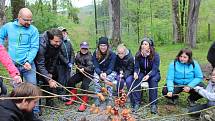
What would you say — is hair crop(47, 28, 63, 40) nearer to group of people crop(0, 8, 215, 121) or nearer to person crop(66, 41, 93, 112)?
group of people crop(0, 8, 215, 121)

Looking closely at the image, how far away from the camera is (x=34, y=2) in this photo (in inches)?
638

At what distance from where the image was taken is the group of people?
547cm

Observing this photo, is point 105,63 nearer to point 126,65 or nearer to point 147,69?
point 126,65

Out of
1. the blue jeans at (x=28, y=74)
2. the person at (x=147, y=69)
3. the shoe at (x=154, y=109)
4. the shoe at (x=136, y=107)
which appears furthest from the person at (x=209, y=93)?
the blue jeans at (x=28, y=74)

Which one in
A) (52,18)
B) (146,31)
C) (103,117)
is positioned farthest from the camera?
(146,31)

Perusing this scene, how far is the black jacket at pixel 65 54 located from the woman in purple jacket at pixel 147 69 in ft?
4.04

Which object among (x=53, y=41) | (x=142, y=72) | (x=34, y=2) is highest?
(x=34, y=2)

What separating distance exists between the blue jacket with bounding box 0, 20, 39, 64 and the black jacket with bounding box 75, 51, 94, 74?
1.25 metres

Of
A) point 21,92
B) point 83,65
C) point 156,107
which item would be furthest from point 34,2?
point 21,92

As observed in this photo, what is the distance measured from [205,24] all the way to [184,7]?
7852mm

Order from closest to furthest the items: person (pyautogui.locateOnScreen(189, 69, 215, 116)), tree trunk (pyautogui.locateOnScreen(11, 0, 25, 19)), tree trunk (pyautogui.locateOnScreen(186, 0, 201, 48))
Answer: person (pyautogui.locateOnScreen(189, 69, 215, 116)), tree trunk (pyautogui.locateOnScreen(11, 0, 25, 19)), tree trunk (pyautogui.locateOnScreen(186, 0, 201, 48))

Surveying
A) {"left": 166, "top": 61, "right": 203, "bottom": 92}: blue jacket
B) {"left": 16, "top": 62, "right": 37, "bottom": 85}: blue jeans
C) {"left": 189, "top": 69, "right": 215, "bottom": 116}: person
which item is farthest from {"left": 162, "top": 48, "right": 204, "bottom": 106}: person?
{"left": 16, "top": 62, "right": 37, "bottom": 85}: blue jeans

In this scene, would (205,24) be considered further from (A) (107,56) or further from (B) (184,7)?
(A) (107,56)

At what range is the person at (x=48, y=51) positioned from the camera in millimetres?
5625
